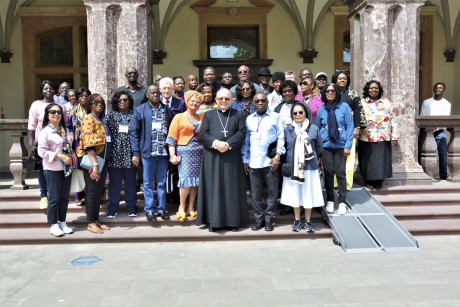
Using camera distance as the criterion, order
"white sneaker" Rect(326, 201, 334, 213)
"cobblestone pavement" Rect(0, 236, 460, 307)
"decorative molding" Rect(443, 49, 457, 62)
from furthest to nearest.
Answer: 1. "decorative molding" Rect(443, 49, 457, 62)
2. "white sneaker" Rect(326, 201, 334, 213)
3. "cobblestone pavement" Rect(0, 236, 460, 307)

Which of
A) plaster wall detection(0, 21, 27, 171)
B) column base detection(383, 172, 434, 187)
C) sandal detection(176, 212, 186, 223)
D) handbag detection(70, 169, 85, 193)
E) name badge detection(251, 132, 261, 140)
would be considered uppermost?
plaster wall detection(0, 21, 27, 171)

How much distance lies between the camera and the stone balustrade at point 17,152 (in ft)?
23.6

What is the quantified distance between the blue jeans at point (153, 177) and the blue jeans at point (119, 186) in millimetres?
252

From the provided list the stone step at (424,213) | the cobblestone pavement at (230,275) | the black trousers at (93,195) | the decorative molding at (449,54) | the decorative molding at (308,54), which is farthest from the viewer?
the decorative molding at (449,54)

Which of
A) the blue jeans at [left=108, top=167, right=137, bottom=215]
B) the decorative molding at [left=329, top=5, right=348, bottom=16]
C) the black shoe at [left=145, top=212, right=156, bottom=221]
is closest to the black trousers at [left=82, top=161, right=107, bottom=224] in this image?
the blue jeans at [left=108, top=167, right=137, bottom=215]

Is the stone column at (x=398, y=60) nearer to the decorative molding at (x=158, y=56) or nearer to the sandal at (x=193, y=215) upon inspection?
the sandal at (x=193, y=215)

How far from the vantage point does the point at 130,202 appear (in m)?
6.20

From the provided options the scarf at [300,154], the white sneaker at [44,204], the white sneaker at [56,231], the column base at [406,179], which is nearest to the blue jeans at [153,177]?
the white sneaker at [56,231]

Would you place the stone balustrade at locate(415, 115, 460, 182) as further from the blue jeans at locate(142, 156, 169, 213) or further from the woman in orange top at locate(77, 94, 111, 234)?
the woman in orange top at locate(77, 94, 111, 234)

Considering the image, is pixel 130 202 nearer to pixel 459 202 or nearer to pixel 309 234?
pixel 309 234

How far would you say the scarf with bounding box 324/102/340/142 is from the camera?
588cm

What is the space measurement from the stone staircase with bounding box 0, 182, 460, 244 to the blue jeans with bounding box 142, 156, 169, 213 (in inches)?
8.7

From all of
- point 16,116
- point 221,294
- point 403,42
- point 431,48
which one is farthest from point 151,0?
point 431,48

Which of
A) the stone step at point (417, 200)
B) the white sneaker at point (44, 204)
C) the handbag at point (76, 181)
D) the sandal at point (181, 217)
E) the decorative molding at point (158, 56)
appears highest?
the decorative molding at point (158, 56)
